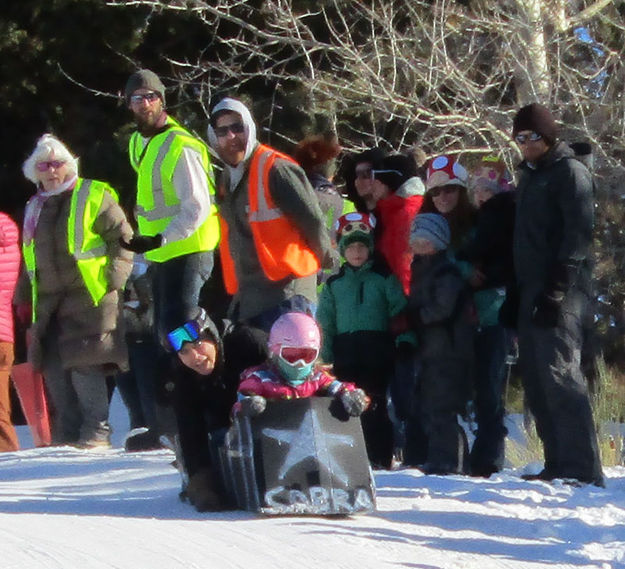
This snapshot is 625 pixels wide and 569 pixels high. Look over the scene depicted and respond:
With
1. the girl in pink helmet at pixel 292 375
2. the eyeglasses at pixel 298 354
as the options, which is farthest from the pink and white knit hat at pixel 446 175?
the eyeglasses at pixel 298 354

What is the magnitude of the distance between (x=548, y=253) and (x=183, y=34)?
8.43m

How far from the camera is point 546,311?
802 centimetres

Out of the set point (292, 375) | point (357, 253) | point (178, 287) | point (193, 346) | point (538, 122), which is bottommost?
point (292, 375)

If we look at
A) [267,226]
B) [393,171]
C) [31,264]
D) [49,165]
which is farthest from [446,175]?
[31,264]

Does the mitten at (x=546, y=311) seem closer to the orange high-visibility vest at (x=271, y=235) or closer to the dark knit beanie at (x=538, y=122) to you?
the dark knit beanie at (x=538, y=122)

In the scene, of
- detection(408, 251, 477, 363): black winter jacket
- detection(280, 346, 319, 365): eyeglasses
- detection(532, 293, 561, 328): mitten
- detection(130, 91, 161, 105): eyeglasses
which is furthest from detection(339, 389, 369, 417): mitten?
detection(130, 91, 161, 105): eyeglasses

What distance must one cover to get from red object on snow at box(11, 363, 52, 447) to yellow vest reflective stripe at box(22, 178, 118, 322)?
18.3 inches

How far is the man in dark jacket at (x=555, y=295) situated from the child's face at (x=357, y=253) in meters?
0.97

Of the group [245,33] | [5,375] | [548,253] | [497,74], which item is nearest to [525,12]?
[497,74]

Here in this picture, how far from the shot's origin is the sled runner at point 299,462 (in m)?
6.94

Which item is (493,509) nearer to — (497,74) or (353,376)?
(353,376)

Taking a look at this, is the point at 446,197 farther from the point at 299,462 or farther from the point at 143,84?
the point at 299,462

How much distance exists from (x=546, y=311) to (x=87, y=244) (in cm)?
312

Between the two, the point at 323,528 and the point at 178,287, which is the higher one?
the point at 178,287
